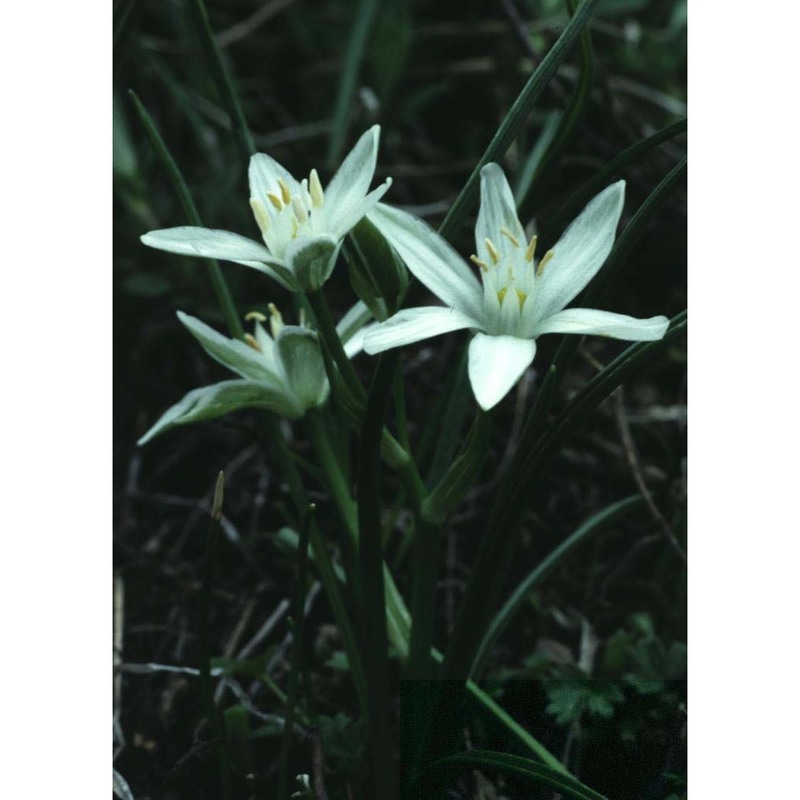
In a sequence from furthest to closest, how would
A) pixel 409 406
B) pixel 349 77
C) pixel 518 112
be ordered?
1. pixel 349 77
2. pixel 409 406
3. pixel 518 112

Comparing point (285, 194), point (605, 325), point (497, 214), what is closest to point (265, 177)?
point (285, 194)

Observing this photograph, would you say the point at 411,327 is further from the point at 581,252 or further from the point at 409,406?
the point at 409,406

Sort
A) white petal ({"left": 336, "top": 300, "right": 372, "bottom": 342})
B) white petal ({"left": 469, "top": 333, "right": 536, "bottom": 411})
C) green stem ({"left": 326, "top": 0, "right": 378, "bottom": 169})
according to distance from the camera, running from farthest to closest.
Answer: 1. green stem ({"left": 326, "top": 0, "right": 378, "bottom": 169})
2. white petal ({"left": 336, "top": 300, "right": 372, "bottom": 342})
3. white petal ({"left": 469, "top": 333, "right": 536, "bottom": 411})

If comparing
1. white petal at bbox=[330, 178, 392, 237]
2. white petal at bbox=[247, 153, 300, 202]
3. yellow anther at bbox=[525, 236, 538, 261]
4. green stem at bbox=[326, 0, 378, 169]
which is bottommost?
yellow anther at bbox=[525, 236, 538, 261]

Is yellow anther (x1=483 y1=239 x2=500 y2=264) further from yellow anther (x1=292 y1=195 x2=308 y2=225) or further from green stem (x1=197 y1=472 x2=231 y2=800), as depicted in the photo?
green stem (x1=197 y1=472 x2=231 y2=800)

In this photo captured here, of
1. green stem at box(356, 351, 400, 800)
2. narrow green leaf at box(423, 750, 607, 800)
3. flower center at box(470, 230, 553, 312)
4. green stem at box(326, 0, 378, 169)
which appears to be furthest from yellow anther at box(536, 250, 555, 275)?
green stem at box(326, 0, 378, 169)
